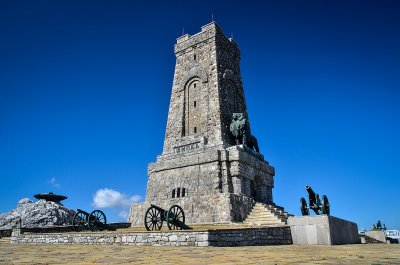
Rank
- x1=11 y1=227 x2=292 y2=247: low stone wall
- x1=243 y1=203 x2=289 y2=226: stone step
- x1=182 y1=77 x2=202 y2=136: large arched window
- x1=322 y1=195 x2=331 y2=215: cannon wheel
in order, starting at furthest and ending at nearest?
1. x1=182 y1=77 x2=202 y2=136: large arched window
2. x1=243 y1=203 x2=289 y2=226: stone step
3. x1=322 y1=195 x2=331 y2=215: cannon wheel
4. x1=11 y1=227 x2=292 y2=247: low stone wall

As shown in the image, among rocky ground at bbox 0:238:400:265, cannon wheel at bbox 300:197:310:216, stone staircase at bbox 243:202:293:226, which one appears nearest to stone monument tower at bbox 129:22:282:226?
stone staircase at bbox 243:202:293:226

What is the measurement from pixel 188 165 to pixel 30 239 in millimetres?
11066

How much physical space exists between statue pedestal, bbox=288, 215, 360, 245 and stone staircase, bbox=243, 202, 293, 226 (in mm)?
2943

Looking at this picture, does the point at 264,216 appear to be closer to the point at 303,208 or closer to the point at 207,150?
the point at 303,208

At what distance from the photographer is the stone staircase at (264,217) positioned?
17016 millimetres

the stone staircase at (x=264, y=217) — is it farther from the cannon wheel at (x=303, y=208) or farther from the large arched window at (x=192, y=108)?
the large arched window at (x=192, y=108)

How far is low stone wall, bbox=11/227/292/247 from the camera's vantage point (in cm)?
1020

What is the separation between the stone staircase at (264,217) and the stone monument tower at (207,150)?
0.36 meters

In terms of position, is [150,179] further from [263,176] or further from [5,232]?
[5,232]

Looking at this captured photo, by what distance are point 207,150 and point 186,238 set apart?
40.8ft

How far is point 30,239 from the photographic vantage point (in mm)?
15703

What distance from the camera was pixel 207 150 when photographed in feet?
74.0

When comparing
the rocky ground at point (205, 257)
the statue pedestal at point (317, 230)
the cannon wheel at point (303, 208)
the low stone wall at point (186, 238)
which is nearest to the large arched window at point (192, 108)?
the cannon wheel at point (303, 208)

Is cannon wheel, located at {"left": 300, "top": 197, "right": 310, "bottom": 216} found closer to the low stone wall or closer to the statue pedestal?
the statue pedestal
